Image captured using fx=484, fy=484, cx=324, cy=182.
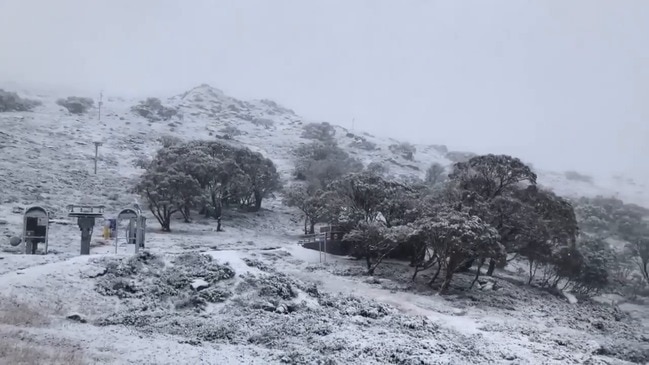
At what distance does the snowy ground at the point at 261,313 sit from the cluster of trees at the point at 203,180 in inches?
93.3

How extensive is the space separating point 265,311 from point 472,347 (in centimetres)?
640

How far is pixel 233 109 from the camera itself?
101m

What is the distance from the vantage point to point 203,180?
35.9 m

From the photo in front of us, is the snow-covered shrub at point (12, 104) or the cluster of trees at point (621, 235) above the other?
the snow-covered shrub at point (12, 104)

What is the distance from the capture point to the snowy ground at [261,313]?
38.5 feet

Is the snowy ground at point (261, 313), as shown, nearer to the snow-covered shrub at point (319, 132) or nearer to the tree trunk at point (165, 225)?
the tree trunk at point (165, 225)

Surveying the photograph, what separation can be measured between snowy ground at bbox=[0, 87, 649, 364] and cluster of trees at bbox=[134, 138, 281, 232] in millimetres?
2370

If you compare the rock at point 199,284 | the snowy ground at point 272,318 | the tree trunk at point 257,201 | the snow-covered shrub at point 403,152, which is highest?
the snow-covered shrub at point 403,152

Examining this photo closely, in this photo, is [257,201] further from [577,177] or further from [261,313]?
[577,177]

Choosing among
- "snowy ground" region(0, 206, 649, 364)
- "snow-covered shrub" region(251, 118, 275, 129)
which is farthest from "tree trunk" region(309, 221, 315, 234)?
"snow-covered shrub" region(251, 118, 275, 129)

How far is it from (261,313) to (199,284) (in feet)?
9.46

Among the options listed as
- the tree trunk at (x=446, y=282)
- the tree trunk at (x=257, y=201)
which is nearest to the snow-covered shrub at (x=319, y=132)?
the tree trunk at (x=257, y=201)

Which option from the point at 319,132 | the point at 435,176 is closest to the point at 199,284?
the point at 435,176

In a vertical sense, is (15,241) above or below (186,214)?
below
